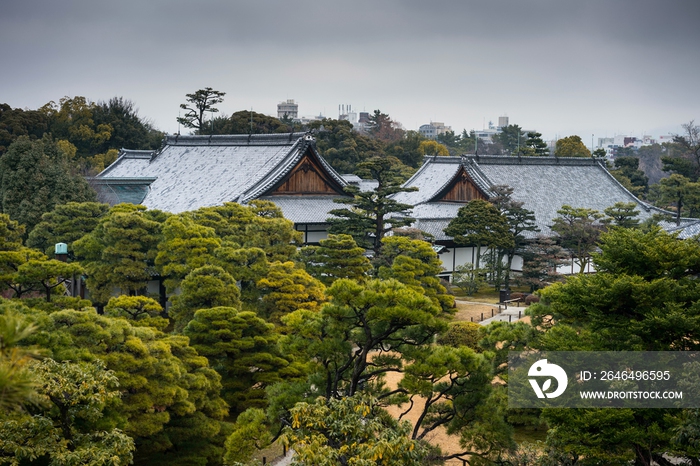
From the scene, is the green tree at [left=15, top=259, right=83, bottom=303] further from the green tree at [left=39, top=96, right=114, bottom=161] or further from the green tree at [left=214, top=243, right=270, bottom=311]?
the green tree at [left=39, top=96, right=114, bottom=161]

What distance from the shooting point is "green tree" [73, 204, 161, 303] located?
2078 centimetres

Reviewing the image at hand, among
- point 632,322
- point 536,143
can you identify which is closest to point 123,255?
point 632,322

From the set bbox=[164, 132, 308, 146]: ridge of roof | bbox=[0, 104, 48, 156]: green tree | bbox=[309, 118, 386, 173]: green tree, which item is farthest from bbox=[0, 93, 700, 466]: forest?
bbox=[0, 104, 48, 156]: green tree

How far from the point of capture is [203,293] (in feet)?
53.3

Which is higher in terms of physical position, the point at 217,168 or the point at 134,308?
the point at 217,168

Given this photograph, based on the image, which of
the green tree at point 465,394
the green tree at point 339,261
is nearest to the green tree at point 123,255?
the green tree at point 339,261

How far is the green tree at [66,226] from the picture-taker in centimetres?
2394

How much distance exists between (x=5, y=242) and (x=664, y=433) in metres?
17.8

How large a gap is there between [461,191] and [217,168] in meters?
12.8

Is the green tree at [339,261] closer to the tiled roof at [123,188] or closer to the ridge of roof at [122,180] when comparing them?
the tiled roof at [123,188]

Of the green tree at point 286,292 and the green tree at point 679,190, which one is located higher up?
the green tree at point 679,190

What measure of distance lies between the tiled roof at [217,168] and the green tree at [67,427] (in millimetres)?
19962

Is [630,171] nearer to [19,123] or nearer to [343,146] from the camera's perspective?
[343,146]

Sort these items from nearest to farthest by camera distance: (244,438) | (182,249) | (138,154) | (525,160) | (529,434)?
(244,438) < (529,434) < (182,249) < (525,160) < (138,154)
